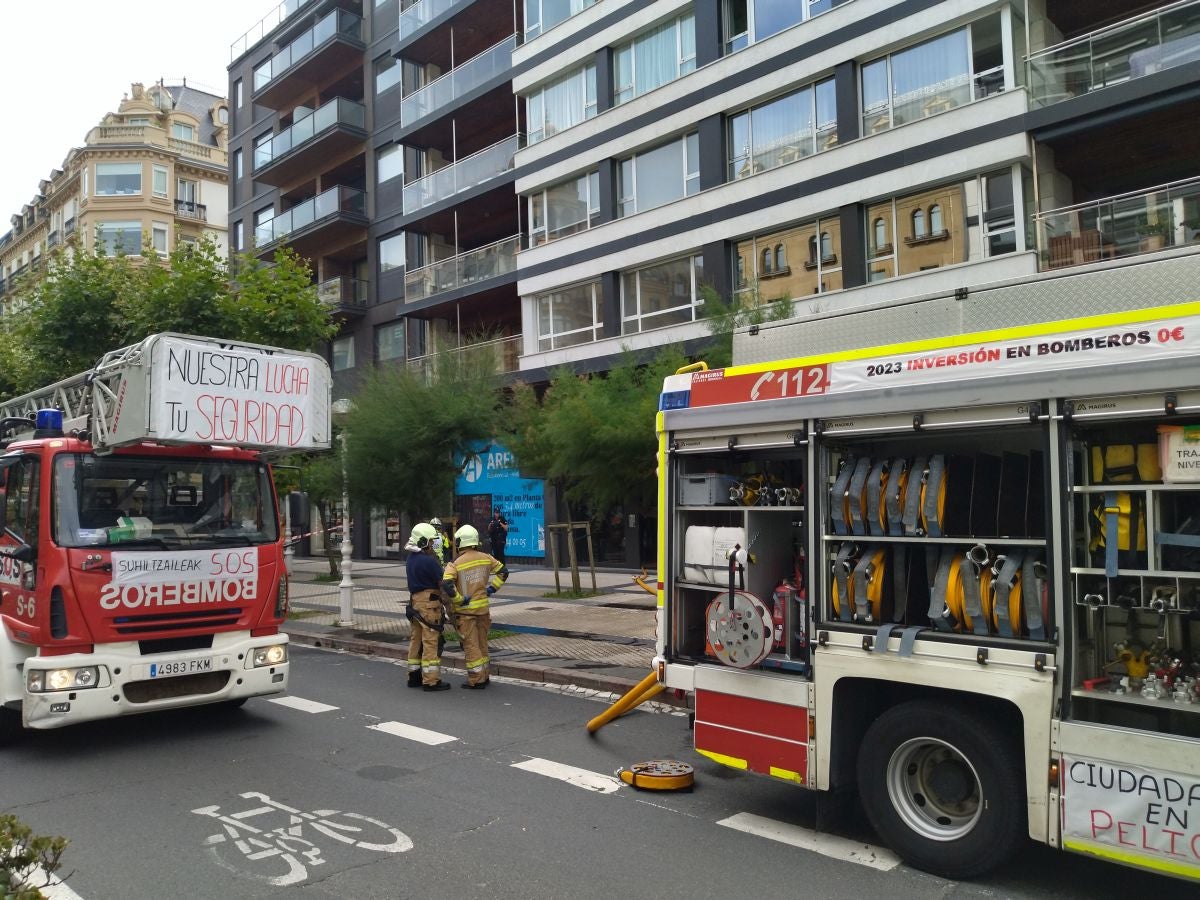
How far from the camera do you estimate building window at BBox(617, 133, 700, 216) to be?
844 inches

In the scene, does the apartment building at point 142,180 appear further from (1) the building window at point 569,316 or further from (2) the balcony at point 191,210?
(1) the building window at point 569,316

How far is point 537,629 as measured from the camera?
13344mm

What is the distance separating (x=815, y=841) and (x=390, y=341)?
28.1 meters

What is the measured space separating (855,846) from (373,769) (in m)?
3.42

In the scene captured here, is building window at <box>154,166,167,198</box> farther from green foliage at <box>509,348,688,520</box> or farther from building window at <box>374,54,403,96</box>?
green foliage at <box>509,348,688,520</box>

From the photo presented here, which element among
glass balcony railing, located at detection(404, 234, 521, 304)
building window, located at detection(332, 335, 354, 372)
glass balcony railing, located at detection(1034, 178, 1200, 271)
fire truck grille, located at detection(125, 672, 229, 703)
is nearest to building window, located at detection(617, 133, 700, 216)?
glass balcony railing, located at detection(404, 234, 521, 304)

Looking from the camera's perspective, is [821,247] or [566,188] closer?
[821,247]

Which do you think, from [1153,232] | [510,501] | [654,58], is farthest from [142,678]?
[510,501]

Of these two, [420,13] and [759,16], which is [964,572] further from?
[420,13]

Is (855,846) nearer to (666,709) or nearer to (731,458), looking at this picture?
(731,458)

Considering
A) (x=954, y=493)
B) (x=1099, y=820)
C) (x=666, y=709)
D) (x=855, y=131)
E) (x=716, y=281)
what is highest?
(x=855, y=131)

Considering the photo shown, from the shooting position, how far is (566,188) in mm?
24547

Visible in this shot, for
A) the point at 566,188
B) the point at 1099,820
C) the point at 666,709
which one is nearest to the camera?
the point at 1099,820

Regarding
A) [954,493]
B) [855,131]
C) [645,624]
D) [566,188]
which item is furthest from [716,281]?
[954,493]
